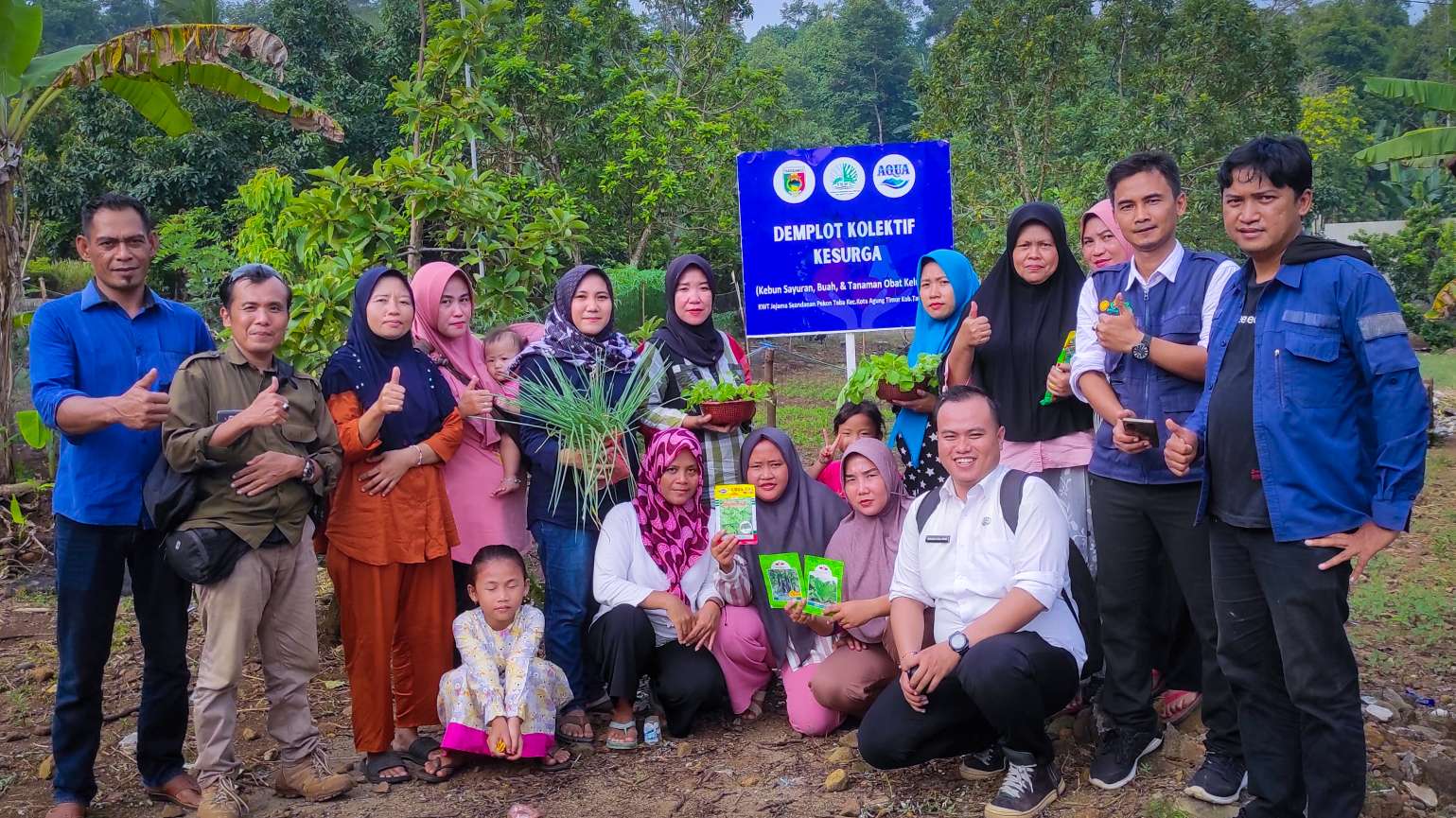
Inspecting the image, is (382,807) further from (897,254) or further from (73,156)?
(73,156)

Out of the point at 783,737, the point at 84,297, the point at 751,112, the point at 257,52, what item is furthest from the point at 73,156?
the point at 783,737

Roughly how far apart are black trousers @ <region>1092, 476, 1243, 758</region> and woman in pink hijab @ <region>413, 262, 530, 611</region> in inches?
90.0

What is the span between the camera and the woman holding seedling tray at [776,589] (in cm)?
429

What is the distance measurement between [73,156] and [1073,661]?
18049 millimetres

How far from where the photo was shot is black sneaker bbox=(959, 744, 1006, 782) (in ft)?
12.5

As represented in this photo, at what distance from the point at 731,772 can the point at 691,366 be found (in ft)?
5.32

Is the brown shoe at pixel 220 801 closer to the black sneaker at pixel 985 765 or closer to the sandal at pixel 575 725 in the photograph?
the sandal at pixel 575 725

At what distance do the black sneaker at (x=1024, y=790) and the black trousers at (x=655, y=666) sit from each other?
121 cm

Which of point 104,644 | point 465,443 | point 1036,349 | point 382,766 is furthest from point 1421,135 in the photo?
point 104,644

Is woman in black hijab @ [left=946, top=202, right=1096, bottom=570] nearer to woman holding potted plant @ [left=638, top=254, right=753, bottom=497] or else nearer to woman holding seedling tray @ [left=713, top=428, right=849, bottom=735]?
woman holding seedling tray @ [left=713, top=428, right=849, bottom=735]

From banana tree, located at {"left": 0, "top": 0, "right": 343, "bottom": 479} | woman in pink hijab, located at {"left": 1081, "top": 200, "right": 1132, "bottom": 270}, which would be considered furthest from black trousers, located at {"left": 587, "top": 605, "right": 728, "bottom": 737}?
banana tree, located at {"left": 0, "top": 0, "right": 343, "bottom": 479}

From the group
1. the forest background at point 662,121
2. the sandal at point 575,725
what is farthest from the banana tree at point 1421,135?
the sandal at point 575,725

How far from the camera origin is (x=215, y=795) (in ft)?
12.0

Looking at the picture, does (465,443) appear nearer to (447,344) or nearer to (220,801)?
(447,344)
